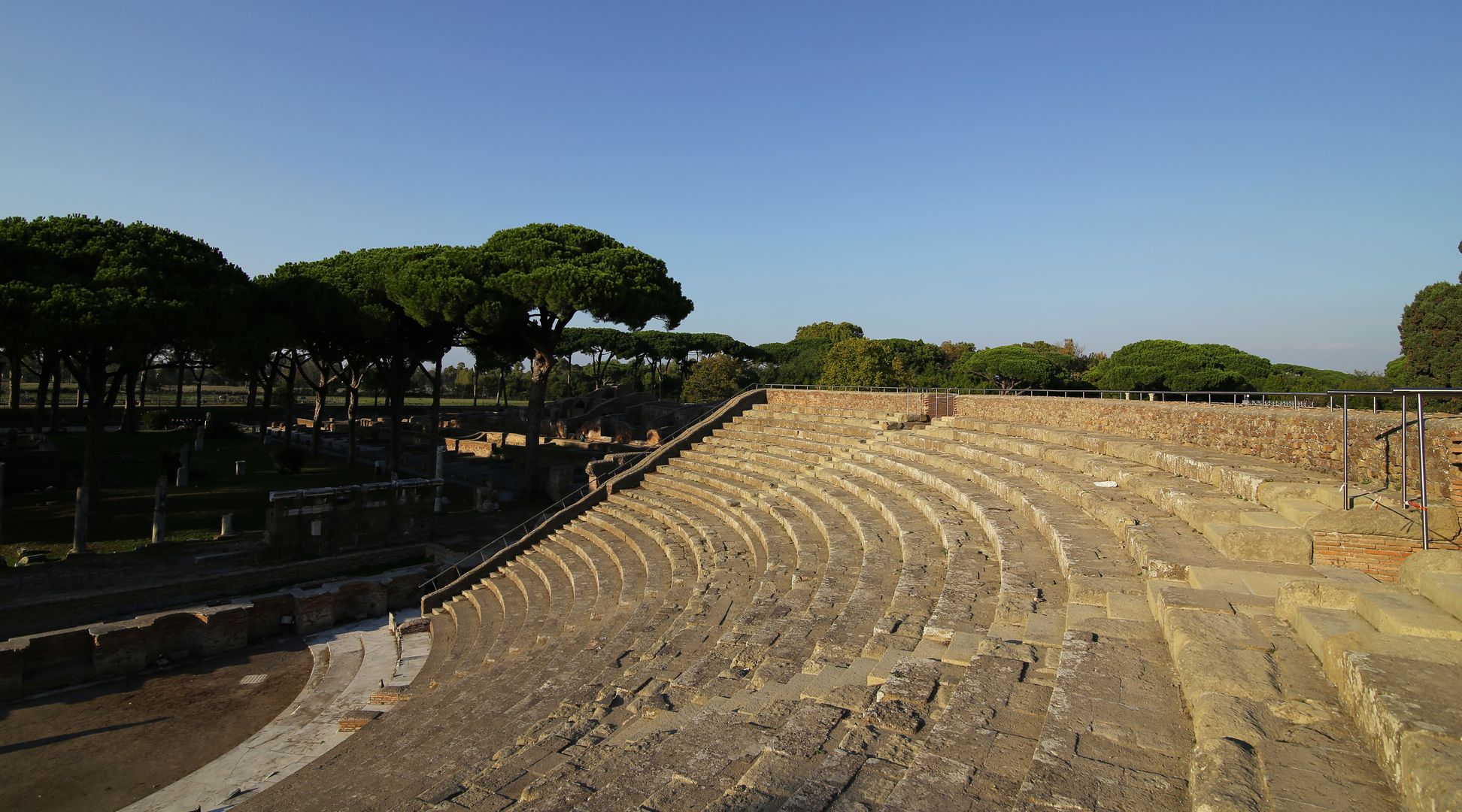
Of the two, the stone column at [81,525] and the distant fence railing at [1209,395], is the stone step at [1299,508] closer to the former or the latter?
the distant fence railing at [1209,395]

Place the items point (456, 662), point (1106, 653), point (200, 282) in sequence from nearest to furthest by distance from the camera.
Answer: point (1106, 653)
point (456, 662)
point (200, 282)

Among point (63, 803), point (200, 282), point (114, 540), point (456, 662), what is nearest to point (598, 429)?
point (200, 282)

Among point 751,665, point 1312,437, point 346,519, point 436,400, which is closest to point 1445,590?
point 751,665

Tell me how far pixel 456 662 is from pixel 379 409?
162 feet

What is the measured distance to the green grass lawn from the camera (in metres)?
17.0

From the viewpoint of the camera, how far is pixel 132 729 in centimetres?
1047

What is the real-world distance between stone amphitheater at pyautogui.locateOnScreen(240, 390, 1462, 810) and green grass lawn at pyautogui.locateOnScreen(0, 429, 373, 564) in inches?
418

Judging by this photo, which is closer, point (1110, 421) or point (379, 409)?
point (1110, 421)

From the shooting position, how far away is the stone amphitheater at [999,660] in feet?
10.5

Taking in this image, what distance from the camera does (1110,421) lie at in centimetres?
1304

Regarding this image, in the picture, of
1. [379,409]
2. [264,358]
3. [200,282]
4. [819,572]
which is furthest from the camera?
[379,409]

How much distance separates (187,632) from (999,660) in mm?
14555

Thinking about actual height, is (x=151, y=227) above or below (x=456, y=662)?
above

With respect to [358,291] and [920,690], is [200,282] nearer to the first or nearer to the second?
[358,291]
